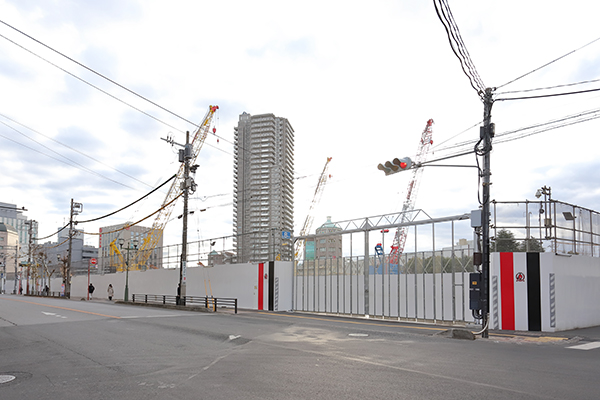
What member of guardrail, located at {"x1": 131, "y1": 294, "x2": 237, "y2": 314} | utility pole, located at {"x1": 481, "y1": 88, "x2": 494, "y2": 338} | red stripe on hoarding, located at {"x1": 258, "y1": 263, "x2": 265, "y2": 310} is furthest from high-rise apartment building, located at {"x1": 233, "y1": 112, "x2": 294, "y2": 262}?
utility pole, located at {"x1": 481, "y1": 88, "x2": 494, "y2": 338}

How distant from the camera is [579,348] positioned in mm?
13188

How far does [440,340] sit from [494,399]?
783cm

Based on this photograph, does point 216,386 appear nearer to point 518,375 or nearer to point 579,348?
point 518,375

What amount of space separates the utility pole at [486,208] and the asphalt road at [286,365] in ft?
3.64

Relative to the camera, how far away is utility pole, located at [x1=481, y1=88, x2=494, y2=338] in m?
15.5

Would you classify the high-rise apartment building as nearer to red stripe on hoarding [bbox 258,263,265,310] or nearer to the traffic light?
red stripe on hoarding [bbox 258,263,265,310]

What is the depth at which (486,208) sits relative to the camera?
1580 cm

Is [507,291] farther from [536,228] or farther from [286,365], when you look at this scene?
[286,365]

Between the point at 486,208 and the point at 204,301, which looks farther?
the point at 204,301

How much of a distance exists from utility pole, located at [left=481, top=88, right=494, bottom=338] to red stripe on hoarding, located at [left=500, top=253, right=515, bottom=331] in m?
4.36

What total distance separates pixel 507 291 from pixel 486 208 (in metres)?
5.53

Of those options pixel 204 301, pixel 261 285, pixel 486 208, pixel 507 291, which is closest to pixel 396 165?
pixel 486 208

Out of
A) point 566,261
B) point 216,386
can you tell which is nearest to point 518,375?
point 216,386

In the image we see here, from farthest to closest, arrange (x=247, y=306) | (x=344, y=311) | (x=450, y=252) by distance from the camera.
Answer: (x=247, y=306), (x=344, y=311), (x=450, y=252)
